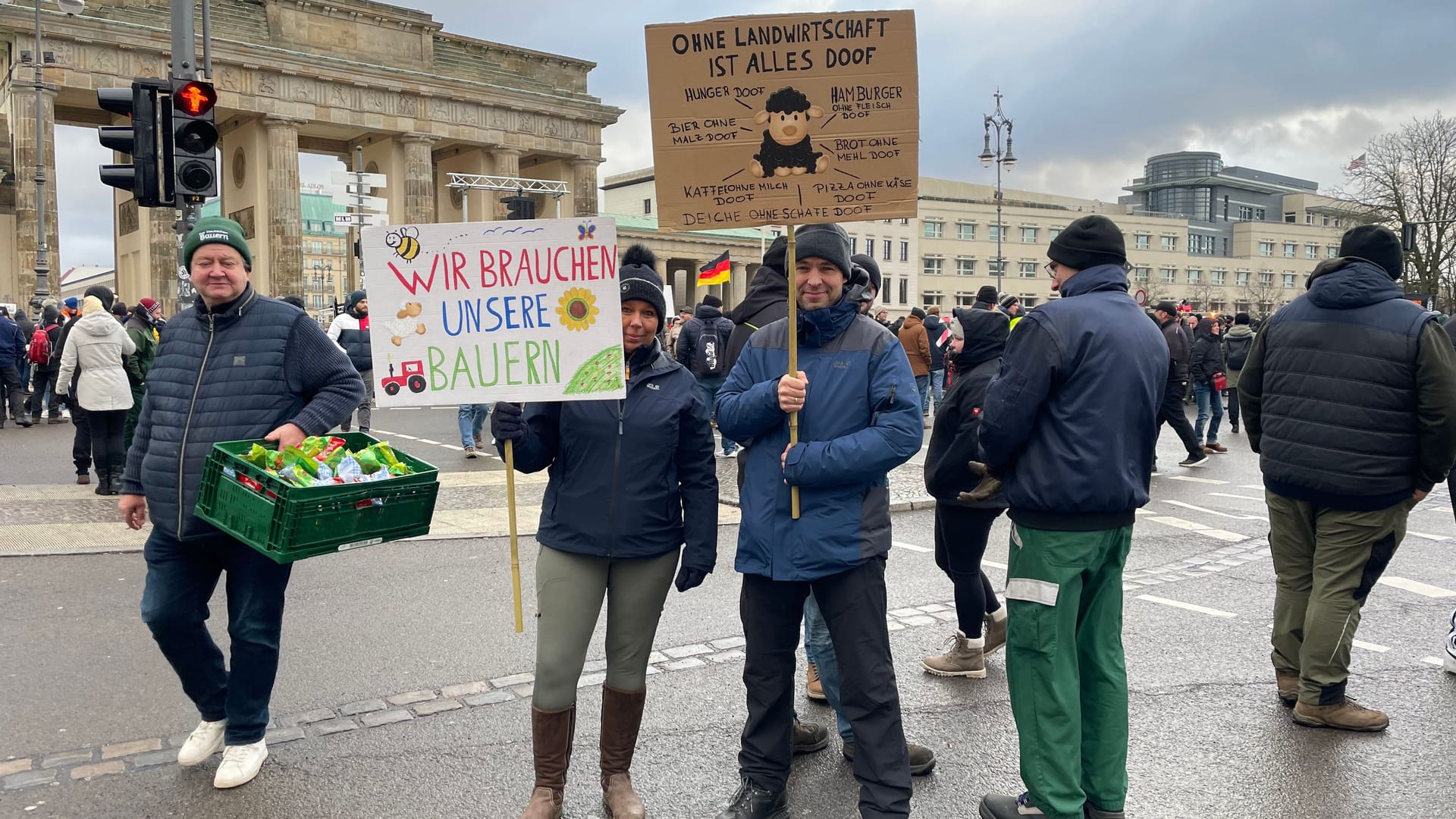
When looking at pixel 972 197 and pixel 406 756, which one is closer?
pixel 406 756

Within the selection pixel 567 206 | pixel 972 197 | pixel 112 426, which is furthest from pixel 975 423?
pixel 972 197

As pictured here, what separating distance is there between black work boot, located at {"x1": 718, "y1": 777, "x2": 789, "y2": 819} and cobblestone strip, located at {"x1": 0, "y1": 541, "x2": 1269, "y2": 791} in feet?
2.49

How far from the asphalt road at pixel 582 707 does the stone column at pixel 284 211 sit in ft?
148

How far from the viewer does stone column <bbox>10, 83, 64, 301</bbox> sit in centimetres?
4159

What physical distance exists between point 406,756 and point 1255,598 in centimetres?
564

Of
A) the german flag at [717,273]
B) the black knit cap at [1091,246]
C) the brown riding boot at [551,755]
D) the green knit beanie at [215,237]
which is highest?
the german flag at [717,273]

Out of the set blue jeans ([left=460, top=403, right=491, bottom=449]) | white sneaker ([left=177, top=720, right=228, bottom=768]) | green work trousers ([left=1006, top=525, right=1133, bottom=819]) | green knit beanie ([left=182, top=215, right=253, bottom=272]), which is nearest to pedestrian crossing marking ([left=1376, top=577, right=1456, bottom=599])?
green work trousers ([left=1006, top=525, right=1133, bottom=819])

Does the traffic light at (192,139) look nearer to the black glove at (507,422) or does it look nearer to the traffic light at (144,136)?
the traffic light at (144,136)

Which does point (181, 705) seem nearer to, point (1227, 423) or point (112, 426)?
point (112, 426)

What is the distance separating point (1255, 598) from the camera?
290 inches

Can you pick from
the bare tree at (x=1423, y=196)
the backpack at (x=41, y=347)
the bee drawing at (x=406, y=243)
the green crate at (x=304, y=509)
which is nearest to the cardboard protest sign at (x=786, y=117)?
the bee drawing at (x=406, y=243)

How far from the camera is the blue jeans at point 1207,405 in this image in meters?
16.1

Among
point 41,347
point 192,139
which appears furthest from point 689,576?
point 41,347

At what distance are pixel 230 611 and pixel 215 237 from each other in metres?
1.48
